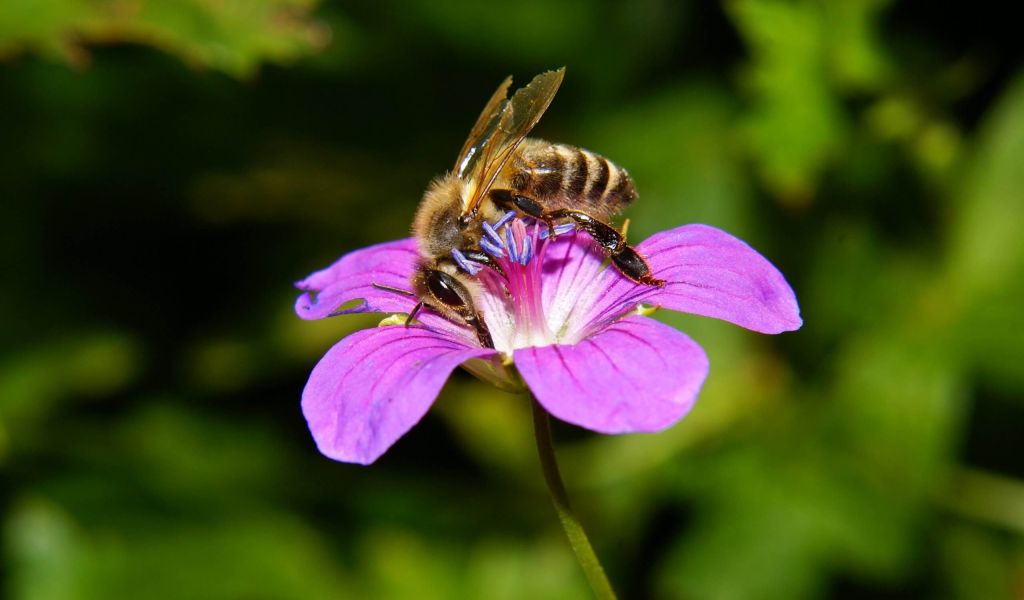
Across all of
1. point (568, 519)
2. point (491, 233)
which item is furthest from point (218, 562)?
point (568, 519)

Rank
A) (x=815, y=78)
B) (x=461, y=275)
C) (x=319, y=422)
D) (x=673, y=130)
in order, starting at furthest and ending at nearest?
(x=673, y=130)
(x=815, y=78)
(x=461, y=275)
(x=319, y=422)

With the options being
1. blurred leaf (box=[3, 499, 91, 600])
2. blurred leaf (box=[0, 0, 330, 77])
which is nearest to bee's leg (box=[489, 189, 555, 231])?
blurred leaf (box=[0, 0, 330, 77])

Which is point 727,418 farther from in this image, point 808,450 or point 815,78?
point 815,78

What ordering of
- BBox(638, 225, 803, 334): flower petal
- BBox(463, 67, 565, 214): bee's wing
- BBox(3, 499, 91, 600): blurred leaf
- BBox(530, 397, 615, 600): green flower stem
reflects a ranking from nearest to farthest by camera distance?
1. BBox(530, 397, 615, 600): green flower stem
2. BBox(638, 225, 803, 334): flower petal
3. BBox(463, 67, 565, 214): bee's wing
4. BBox(3, 499, 91, 600): blurred leaf

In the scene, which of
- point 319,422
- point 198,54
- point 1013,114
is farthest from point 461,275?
point 1013,114

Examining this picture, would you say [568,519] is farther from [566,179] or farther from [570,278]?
[570,278]

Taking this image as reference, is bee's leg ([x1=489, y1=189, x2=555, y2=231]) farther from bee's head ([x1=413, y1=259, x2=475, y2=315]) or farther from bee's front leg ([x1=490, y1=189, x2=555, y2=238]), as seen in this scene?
bee's head ([x1=413, y1=259, x2=475, y2=315])

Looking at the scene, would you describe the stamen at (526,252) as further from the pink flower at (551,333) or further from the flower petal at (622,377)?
the flower petal at (622,377)

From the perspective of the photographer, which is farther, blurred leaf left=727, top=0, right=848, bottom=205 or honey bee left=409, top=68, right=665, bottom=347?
blurred leaf left=727, top=0, right=848, bottom=205
